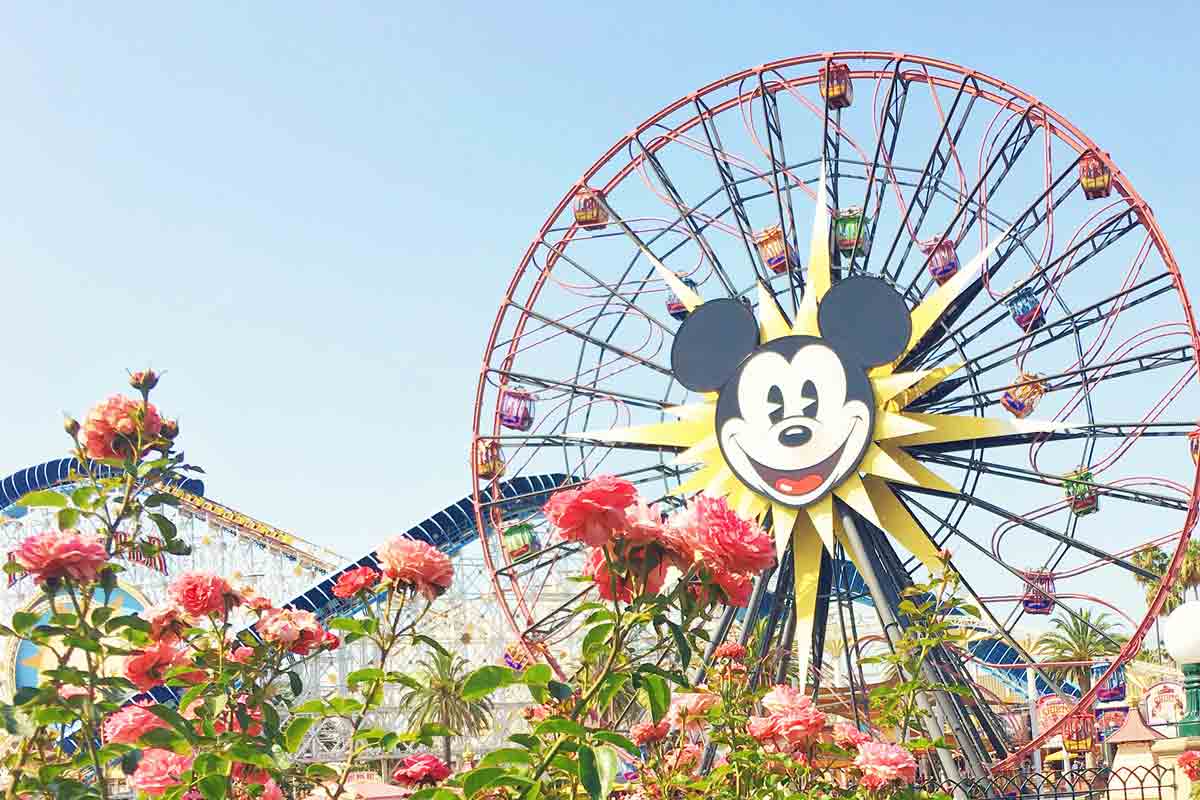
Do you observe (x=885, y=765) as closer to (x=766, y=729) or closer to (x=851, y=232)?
(x=766, y=729)

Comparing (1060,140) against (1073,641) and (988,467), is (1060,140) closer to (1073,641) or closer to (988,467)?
(988,467)

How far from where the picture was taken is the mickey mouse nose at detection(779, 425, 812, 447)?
18422mm

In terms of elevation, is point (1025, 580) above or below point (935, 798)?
above

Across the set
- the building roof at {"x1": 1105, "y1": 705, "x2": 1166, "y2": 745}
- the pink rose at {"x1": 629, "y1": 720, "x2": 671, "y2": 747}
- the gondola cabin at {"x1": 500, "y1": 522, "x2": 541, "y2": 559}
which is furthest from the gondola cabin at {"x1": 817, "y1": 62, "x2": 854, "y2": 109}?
the pink rose at {"x1": 629, "y1": 720, "x2": 671, "y2": 747}

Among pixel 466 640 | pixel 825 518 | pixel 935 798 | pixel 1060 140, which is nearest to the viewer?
pixel 935 798

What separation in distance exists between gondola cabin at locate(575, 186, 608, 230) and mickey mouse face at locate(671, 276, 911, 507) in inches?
162

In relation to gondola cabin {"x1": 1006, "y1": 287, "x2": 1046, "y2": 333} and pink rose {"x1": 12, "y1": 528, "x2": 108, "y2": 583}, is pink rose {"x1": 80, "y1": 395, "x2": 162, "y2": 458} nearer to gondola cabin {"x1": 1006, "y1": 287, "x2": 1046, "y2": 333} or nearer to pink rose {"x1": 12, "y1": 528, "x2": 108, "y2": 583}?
pink rose {"x1": 12, "y1": 528, "x2": 108, "y2": 583}

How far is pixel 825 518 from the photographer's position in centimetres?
1812

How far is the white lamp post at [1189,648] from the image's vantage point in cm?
1048

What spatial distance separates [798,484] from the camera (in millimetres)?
18312

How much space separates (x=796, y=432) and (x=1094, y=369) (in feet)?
13.4

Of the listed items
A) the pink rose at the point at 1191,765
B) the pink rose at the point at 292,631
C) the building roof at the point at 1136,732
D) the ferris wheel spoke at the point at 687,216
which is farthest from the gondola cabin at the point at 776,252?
the pink rose at the point at 292,631

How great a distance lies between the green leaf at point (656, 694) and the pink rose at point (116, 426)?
1.72 meters

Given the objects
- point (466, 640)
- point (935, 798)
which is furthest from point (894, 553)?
point (466, 640)
